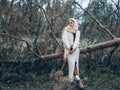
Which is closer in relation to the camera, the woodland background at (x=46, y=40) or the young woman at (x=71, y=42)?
the young woman at (x=71, y=42)

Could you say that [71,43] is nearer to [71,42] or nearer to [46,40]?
[71,42]

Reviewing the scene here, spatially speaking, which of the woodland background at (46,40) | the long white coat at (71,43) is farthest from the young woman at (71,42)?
the woodland background at (46,40)

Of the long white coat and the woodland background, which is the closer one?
the long white coat

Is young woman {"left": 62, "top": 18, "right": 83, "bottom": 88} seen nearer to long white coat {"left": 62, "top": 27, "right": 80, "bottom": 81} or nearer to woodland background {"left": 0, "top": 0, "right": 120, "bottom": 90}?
Result: long white coat {"left": 62, "top": 27, "right": 80, "bottom": 81}

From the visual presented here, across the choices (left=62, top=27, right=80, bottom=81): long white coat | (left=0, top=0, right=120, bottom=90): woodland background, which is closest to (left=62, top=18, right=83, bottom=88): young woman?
(left=62, top=27, right=80, bottom=81): long white coat

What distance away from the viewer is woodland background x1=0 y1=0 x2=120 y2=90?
8.20 meters

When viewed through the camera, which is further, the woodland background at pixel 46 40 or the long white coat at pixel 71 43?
the woodland background at pixel 46 40

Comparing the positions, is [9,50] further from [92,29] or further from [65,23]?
[92,29]

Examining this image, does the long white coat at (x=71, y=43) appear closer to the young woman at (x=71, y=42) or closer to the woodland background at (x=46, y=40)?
the young woman at (x=71, y=42)

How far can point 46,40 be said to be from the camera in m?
8.52

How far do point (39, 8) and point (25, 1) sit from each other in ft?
1.16

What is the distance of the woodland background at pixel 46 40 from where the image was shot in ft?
26.9

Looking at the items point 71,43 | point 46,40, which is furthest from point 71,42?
point 46,40

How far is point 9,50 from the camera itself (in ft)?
27.9
